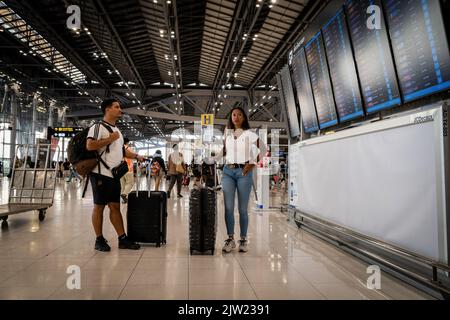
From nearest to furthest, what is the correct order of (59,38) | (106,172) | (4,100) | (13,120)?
(106,172) < (59,38) < (4,100) < (13,120)

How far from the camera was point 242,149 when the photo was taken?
402 centimetres

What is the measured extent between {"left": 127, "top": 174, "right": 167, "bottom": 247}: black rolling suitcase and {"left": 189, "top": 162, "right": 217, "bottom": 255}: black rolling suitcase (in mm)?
476

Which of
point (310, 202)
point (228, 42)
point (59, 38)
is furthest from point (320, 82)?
point (59, 38)

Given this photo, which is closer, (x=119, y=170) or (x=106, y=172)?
(x=106, y=172)

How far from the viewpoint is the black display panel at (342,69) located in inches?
170

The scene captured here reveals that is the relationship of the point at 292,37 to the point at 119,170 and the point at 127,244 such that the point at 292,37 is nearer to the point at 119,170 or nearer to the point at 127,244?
the point at 119,170

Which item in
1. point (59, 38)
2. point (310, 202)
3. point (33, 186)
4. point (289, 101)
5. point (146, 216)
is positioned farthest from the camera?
point (59, 38)

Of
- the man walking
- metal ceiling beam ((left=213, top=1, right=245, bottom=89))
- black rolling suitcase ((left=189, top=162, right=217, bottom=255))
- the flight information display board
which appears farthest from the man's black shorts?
metal ceiling beam ((left=213, top=1, right=245, bottom=89))

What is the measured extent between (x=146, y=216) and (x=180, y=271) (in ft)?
3.73

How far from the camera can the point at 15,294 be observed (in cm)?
253

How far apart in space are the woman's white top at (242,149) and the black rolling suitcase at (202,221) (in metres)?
0.49

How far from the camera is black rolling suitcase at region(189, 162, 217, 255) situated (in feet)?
12.7

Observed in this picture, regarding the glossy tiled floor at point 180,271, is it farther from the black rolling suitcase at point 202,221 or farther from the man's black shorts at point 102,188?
the man's black shorts at point 102,188

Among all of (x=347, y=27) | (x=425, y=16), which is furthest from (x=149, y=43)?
(x=425, y=16)
